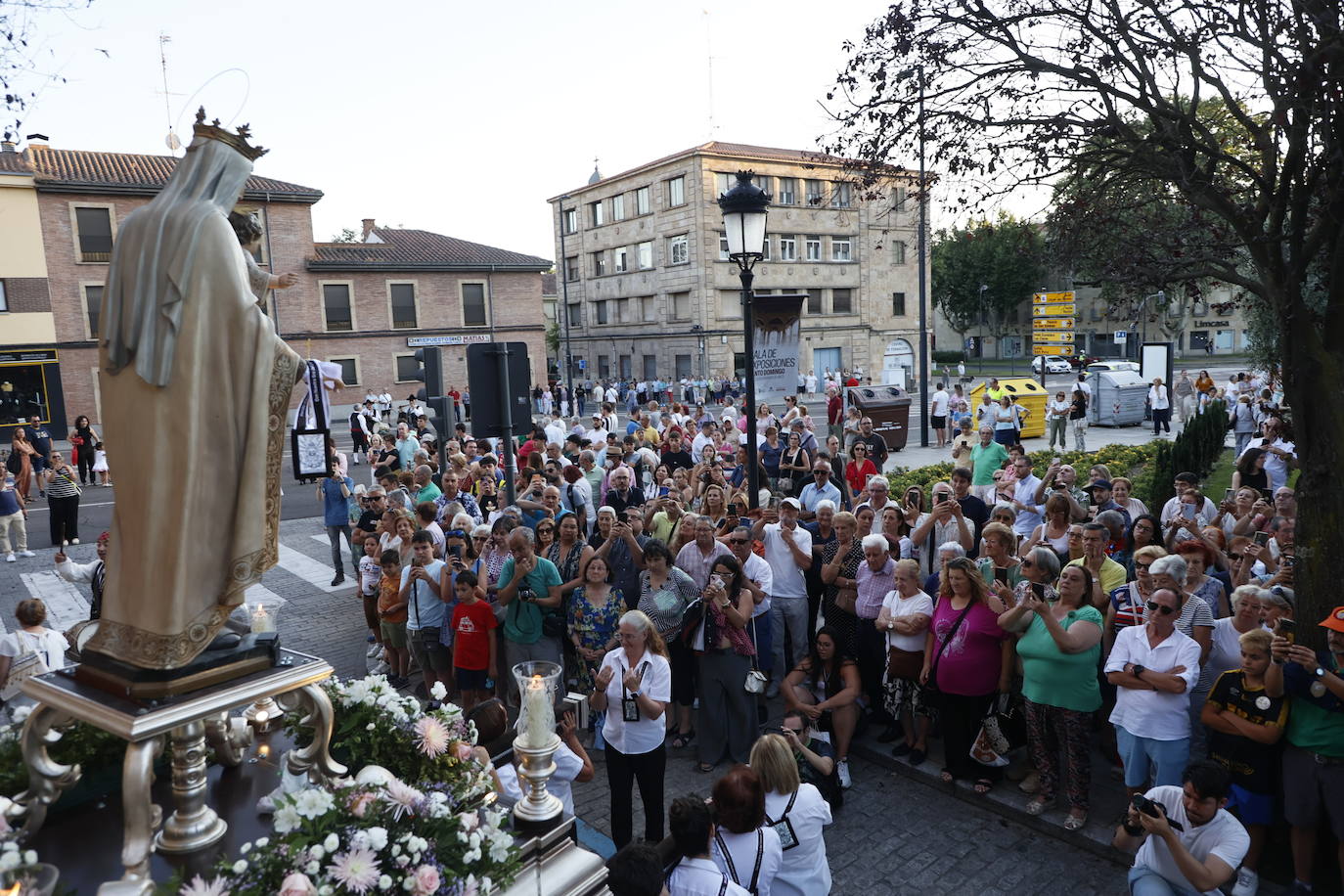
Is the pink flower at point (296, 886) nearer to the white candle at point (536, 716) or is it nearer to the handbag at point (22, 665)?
the white candle at point (536, 716)

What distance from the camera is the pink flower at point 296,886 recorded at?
8.15 ft

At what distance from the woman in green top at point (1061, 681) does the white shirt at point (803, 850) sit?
214 centimetres

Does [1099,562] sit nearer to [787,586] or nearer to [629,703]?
[787,586]

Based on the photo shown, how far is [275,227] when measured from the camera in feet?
133

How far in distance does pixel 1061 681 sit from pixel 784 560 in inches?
106

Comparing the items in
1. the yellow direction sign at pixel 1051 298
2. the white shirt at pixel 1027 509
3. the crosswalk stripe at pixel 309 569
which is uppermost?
the yellow direction sign at pixel 1051 298

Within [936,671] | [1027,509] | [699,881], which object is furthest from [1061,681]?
[1027,509]

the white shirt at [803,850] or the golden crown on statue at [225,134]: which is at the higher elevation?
the golden crown on statue at [225,134]

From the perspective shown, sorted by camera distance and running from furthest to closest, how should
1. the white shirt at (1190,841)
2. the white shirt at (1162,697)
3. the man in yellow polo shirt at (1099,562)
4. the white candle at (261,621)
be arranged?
the man in yellow polo shirt at (1099,562)
the white shirt at (1162,697)
the white shirt at (1190,841)
the white candle at (261,621)

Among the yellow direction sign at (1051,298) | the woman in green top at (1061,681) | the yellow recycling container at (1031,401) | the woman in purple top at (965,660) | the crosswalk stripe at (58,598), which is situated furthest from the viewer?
the yellow recycling container at (1031,401)

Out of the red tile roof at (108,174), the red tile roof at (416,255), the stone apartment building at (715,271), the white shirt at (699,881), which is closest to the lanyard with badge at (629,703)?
the white shirt at (699,881)

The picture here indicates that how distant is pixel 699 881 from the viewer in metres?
3.88

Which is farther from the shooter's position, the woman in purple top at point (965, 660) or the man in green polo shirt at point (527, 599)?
the man in green polo shirt at point (527, 599)

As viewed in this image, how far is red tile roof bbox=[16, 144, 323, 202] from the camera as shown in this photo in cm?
3547
